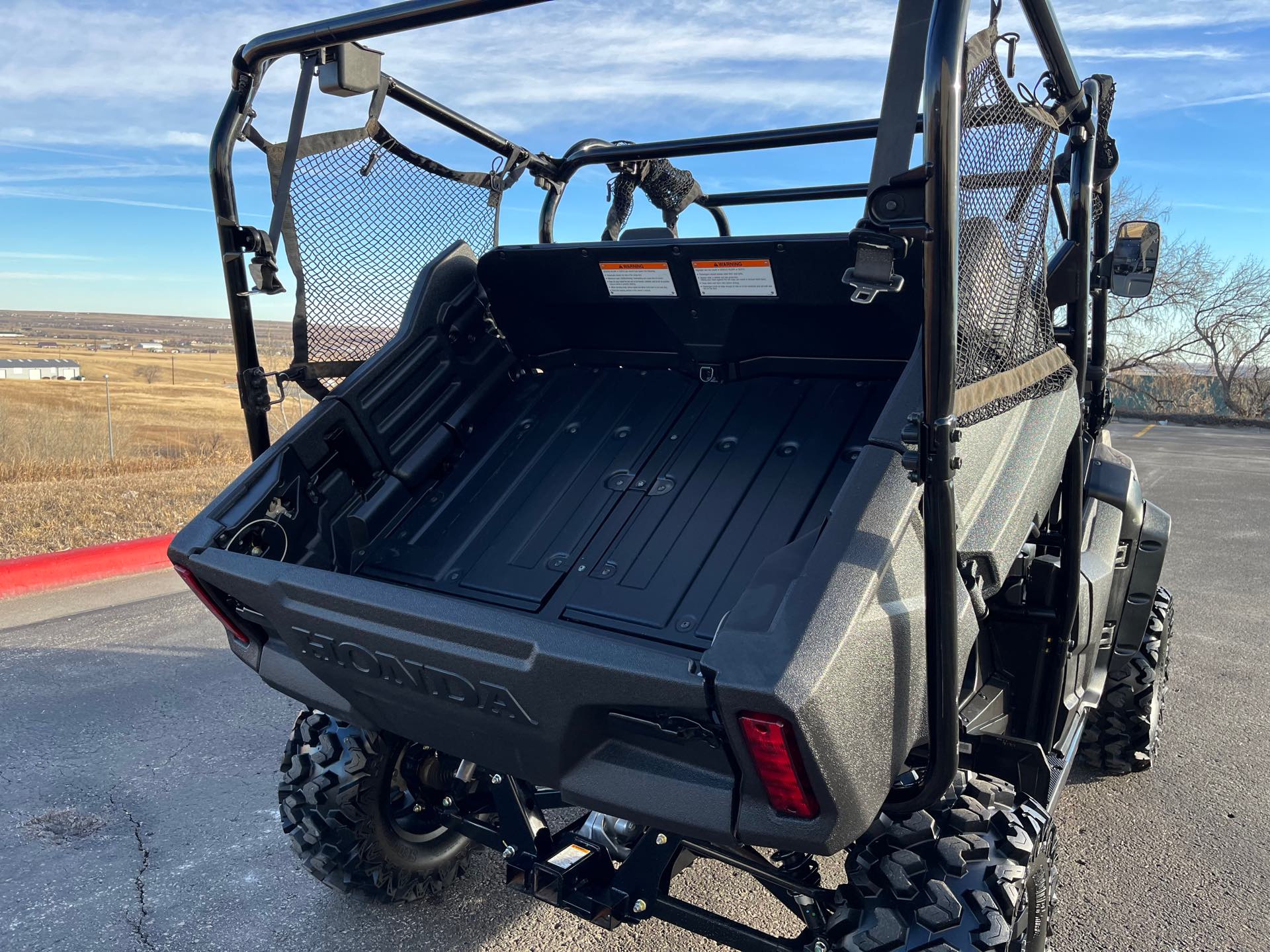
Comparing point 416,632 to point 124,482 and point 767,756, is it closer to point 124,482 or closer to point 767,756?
point 767,756

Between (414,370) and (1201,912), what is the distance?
9.57ft

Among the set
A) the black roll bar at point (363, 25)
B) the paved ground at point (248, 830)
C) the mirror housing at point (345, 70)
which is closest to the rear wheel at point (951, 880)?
the paved ground at point (248, 830)

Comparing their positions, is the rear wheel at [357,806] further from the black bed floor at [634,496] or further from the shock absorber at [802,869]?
the shock absorber at [802,869]

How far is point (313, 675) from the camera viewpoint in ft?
7.81

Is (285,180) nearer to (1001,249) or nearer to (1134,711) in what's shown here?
(1001,249)

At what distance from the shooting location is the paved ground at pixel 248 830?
281cm

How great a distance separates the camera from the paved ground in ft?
9.23

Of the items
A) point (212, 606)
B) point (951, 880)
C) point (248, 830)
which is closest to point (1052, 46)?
point (951, 880)

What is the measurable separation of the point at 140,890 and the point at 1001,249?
10.1ft

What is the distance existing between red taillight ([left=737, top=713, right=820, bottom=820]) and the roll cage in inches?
11.6

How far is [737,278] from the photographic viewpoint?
8.51 feet

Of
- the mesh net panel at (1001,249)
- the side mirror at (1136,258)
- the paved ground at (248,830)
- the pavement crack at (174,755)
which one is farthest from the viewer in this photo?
the pavement crack at (174,755)

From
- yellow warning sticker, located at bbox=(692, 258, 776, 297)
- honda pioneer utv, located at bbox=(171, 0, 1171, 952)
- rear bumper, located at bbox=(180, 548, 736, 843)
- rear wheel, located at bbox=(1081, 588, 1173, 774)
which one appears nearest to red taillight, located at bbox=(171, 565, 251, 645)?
honda pioneer utv, located at bbox=(171, 0, 1171, 952)

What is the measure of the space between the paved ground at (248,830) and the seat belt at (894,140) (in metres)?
2.04
